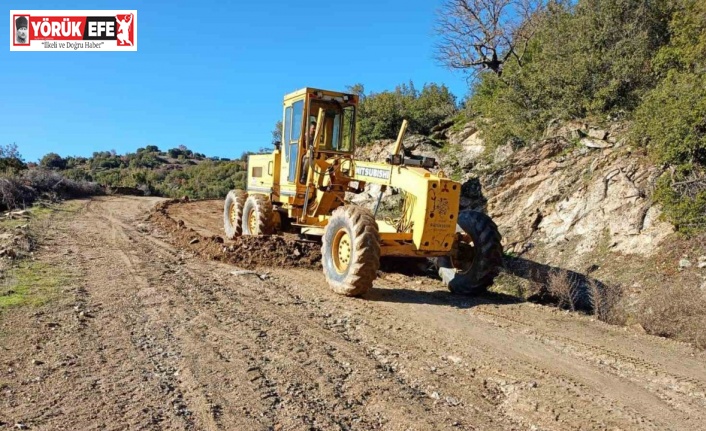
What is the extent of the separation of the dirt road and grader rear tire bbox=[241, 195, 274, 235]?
3340mm

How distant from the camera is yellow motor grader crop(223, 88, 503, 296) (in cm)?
734

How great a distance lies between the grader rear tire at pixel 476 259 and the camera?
789 cm

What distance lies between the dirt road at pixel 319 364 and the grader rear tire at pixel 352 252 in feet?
0.88

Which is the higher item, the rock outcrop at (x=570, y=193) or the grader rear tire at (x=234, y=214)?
the rock outcrop at (x=570, y=193)

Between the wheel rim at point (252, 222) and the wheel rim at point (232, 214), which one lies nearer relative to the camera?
the wheel rim at point (252, 222)

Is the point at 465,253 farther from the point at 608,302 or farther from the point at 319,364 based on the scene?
the point at 319,364

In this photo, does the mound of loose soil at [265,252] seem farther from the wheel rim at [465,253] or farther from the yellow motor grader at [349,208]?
the wheel rim at [465,253]

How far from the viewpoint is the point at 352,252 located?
7363 mm

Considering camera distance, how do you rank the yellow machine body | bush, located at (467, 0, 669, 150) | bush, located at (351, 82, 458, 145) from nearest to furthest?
the yellow machine body
bush, located at (467, 0, 669, 150)
bush, located at (351, 82, 458, 145)

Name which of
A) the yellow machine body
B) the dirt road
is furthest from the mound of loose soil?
the dirt road

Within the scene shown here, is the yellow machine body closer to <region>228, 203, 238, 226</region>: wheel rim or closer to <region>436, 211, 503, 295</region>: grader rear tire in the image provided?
<region>436, 211, 503, 295</region>: grader rear tire

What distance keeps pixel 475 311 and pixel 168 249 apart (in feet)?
21.1

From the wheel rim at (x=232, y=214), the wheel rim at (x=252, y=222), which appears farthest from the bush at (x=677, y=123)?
the wheel rim at (x=232, y=214)

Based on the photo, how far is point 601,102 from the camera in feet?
40.5
